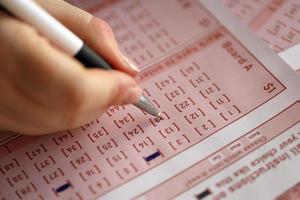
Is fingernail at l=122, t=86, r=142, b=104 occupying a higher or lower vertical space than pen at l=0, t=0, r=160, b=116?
lower

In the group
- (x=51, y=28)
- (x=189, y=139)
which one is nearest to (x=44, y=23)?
(x=51, y=28)

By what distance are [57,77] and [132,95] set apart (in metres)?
0.06

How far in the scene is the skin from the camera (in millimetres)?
310

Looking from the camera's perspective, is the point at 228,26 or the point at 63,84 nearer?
A: the point at 63,84

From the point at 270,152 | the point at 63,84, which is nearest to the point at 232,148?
the point at 270,152

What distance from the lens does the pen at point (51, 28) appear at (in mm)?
320

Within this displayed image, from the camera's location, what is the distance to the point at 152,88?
15.8 inches

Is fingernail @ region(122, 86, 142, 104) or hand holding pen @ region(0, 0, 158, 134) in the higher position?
hand holding pen @ region(0, 0, 158, 134)

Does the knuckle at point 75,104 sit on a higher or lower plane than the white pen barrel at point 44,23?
lower

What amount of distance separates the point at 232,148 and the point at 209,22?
0.41 ft

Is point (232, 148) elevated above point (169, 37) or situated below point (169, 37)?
below

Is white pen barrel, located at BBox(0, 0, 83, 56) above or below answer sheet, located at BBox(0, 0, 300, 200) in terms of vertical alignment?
above

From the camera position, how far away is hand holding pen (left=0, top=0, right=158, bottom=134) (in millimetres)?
310

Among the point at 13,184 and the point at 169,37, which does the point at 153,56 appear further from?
the point at 13,184
